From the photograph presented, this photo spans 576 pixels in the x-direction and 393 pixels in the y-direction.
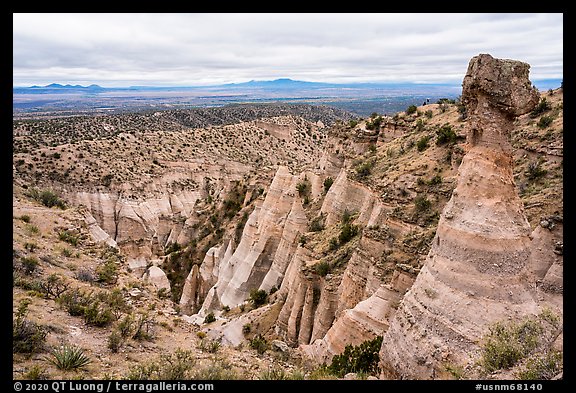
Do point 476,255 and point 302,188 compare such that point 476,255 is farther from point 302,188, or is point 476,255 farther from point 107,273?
point 302,188

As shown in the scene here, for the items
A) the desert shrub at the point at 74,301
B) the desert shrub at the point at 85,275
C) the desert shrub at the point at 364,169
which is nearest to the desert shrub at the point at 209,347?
the desert shrub at the point at 74,301

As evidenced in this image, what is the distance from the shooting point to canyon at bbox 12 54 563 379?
8719 mm

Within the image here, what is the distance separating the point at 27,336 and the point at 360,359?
8255 mm

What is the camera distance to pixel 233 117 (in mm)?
107938

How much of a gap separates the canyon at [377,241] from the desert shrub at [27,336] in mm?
1079

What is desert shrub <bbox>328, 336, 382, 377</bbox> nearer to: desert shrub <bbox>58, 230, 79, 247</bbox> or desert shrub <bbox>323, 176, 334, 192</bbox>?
desert shrub <bbox>58, 230, 79, 247</bbox>

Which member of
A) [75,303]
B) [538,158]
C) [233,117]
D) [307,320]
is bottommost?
[307,320]

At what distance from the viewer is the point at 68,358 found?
8016 millimetres

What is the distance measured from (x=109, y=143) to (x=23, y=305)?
5251cm

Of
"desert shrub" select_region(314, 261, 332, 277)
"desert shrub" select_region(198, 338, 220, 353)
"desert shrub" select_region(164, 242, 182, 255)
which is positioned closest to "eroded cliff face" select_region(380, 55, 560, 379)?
"desert shrub" select_region(198, 338, 220, 353)

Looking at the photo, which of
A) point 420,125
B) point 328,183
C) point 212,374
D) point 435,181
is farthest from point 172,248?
point 212,374

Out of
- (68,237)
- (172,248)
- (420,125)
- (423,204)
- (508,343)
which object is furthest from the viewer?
(172,248)
